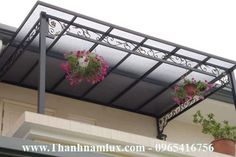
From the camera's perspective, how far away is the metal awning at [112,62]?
8641mm

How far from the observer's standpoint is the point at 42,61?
25.9 ft

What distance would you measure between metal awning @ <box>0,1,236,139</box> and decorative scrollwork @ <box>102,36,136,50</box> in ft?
0.04

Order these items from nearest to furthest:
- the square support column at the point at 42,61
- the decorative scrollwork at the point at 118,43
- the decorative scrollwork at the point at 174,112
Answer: the square support column at the point at 42,61
the decorative scrollwork at the point at 118,43
the decorative scrollwork at the point at 174,112

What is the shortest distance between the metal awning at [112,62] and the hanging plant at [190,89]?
0.71 feet

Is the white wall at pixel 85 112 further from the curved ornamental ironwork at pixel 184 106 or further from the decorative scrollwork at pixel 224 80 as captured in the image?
the decorative scrollwork at pixel 224 80

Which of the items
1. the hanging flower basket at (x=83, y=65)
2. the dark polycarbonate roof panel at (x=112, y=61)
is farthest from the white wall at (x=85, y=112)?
the hanging flower basket at (x=83, y=65)

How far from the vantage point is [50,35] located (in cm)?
830

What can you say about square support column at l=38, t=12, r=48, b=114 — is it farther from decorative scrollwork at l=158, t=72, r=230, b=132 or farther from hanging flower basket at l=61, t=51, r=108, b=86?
decorative scrollwork at l=158, t=72, r=230, b=132

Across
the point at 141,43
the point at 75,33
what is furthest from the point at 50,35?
the point at 141,43

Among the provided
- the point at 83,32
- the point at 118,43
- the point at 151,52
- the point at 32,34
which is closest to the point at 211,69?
the point at 151,52

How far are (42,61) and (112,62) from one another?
2.13 m

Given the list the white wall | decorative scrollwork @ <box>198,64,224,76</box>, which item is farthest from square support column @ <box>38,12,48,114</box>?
decorative scrollwork @ <box>198,64,224,76</box>

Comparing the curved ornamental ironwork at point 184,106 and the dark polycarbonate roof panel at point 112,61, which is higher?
the dark polycarbonate roof panel at point 112,61

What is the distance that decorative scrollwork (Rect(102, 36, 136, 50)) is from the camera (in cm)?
910
